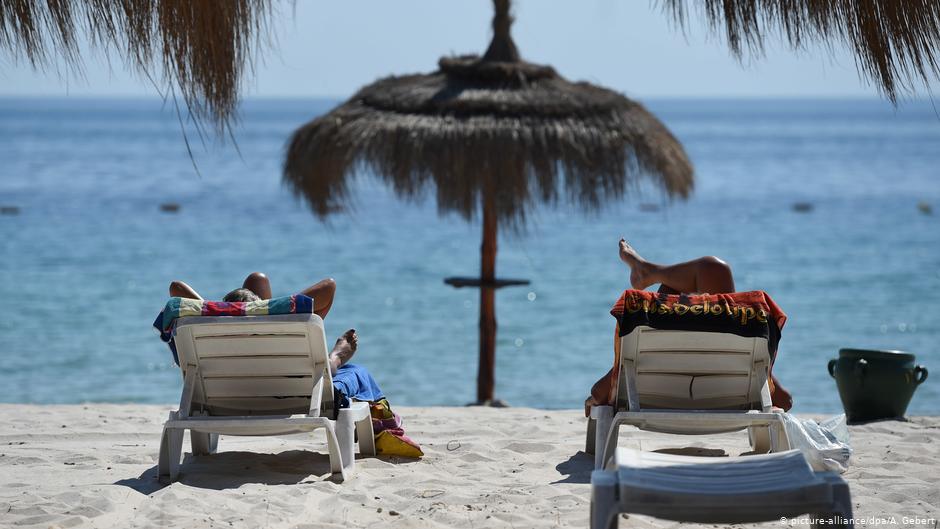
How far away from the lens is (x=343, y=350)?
163 inches

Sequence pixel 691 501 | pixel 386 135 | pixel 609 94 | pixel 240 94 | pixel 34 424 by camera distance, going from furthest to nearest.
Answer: pixel 609 94 < pixel 386 135 < pixel 34 424 < pixel 240 94 < pixel 691 501

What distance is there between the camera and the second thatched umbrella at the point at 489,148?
6.44 meters

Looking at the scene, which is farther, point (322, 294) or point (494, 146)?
point (494, 146)

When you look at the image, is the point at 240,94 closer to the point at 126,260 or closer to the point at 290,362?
the point at 290,362

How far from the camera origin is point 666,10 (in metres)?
3.12

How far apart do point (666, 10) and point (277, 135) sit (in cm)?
6304

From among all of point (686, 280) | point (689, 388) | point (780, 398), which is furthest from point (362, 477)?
point (780, 398)

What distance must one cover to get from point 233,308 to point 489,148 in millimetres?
3051

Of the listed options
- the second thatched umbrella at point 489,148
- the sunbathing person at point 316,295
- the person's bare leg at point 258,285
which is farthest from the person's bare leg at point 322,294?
the second thatched umbrella at point 489,148

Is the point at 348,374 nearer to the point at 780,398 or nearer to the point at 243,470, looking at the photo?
the point at 243,470

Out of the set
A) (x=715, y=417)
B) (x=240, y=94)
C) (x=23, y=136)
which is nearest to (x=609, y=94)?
(x=715, y=417)

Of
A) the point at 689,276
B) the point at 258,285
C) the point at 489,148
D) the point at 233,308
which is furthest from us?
the point at 489,148

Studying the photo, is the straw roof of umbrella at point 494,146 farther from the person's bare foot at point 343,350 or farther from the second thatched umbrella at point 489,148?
the person's bare foot at point 343,350

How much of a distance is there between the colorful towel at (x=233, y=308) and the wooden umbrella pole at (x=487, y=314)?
3393mm
